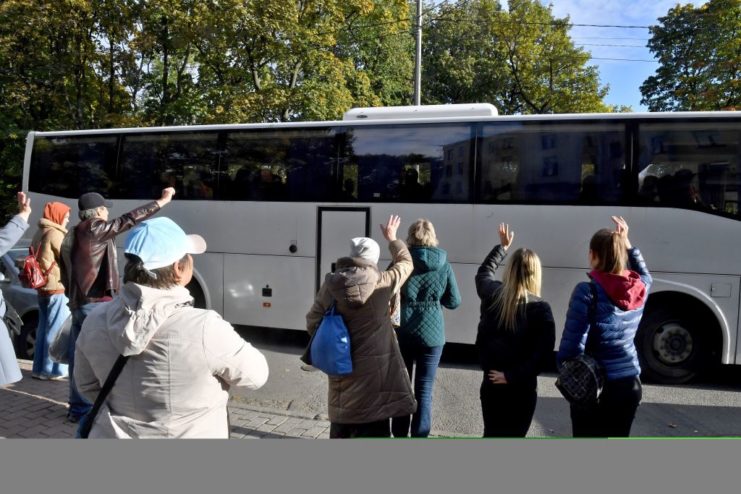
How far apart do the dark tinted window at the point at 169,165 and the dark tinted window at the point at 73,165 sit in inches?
10.6

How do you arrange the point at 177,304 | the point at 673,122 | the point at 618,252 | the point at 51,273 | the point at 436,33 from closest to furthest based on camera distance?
the point at 177,304, the point at 618,252, the point at 51,273, the point at 673,122, the point at 436,33

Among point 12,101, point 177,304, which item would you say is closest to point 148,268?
point 177,304

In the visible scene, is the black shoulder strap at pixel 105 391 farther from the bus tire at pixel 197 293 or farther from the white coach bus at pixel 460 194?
the bus tire at pixel 197 293

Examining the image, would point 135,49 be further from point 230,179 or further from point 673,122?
point 673,122

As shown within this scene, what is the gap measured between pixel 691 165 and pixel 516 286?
435 centimetres

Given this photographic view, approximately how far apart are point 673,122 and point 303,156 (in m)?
4.79

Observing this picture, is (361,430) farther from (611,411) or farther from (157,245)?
(157,245)

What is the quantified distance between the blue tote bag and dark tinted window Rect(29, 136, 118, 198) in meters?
7.11

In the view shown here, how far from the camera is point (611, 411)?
343cm

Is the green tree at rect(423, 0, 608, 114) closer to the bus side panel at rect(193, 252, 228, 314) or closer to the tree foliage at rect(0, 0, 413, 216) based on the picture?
the tree foliage at rect(0, 0, 413, 216)

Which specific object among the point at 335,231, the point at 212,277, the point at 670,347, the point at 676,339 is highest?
the point at 335,231

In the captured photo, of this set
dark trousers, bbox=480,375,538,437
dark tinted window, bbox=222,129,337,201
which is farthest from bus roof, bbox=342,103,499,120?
dark trousers, bbox=480,375,538,437

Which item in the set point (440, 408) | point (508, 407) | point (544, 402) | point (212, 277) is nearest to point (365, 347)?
point (508, 407)

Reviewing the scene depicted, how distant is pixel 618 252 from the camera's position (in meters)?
3.34
